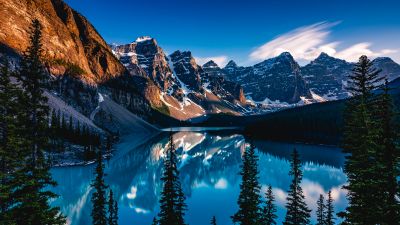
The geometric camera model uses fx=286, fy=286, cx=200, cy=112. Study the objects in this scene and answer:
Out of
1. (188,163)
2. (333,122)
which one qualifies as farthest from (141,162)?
(333,122)

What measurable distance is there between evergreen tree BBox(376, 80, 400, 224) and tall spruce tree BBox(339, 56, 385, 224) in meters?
0.17

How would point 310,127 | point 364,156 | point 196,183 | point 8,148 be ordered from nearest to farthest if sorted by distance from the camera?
point 8,148
point 364,156
point 196,183
point 310,127

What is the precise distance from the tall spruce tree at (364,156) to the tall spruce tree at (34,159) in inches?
630

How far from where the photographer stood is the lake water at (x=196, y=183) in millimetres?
49031

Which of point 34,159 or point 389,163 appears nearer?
point 389,163

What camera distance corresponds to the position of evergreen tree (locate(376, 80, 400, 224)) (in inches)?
486

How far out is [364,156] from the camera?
15258mm

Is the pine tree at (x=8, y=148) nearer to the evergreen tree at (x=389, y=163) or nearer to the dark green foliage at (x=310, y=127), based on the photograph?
the evergreen tree at (x=389, y=163)

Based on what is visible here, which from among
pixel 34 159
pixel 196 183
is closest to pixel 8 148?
pixel 34 159

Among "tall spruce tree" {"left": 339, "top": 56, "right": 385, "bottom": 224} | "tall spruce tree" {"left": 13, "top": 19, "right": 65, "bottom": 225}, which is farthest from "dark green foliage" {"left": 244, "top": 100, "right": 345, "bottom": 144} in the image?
"tall spruce tree" {"left": 13, "top": 19, "right": 65, "bottom": 225}

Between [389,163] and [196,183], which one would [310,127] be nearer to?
[196,183]

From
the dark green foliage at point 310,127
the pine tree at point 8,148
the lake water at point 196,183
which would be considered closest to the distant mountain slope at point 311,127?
the dark green foliage at point 310,127

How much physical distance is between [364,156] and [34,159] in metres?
18.3

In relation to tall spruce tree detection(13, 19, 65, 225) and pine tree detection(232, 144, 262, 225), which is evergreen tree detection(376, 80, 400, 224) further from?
tall spruce tree detection(13, 19, 65, 225)
